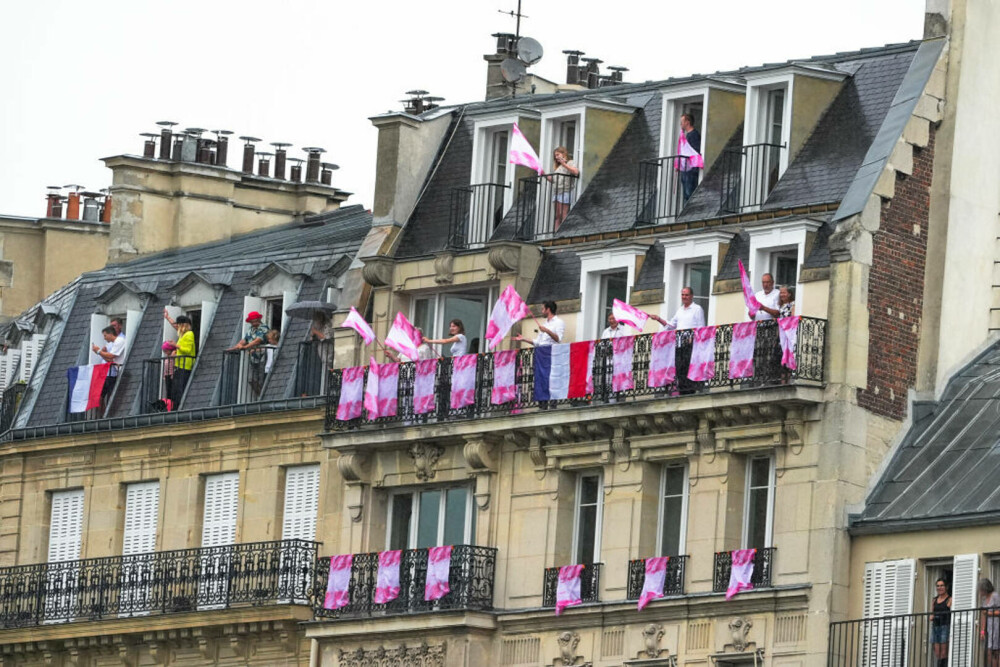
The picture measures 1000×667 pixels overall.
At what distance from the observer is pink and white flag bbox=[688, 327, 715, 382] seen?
215 ft

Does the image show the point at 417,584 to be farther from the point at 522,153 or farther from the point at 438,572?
the point at 522,153

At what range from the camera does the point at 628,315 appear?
67.1 metres

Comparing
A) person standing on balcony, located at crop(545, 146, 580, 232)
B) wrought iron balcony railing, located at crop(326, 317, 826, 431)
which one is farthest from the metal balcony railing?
wrought iron balcony railing, located at crop(326, 317, 826, 431)

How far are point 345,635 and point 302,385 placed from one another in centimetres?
564

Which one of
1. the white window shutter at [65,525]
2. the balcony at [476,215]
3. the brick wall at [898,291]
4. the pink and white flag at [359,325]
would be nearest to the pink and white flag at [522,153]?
the balcony at [476,215]

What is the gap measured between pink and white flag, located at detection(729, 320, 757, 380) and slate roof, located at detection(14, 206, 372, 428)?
36.8 feet

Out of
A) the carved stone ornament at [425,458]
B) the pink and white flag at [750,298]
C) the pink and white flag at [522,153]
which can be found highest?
the pink and white flag at [522,153]

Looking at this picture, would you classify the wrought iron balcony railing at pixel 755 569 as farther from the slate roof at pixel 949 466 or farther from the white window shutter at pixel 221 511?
the white window shutter at pixel 221 511

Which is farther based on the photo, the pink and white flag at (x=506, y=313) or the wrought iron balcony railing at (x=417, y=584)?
the pink and white flag at (x=506, y=313)

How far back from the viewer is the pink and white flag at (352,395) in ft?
232

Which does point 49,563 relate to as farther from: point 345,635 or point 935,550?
point 935,550

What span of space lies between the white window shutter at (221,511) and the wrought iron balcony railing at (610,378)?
3900mm

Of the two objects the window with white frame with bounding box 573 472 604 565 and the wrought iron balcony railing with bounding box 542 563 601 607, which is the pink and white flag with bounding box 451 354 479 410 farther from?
the wrought iron balcony railing with bounding box 542 563 601 607

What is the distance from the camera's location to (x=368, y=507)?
71.3 metres
